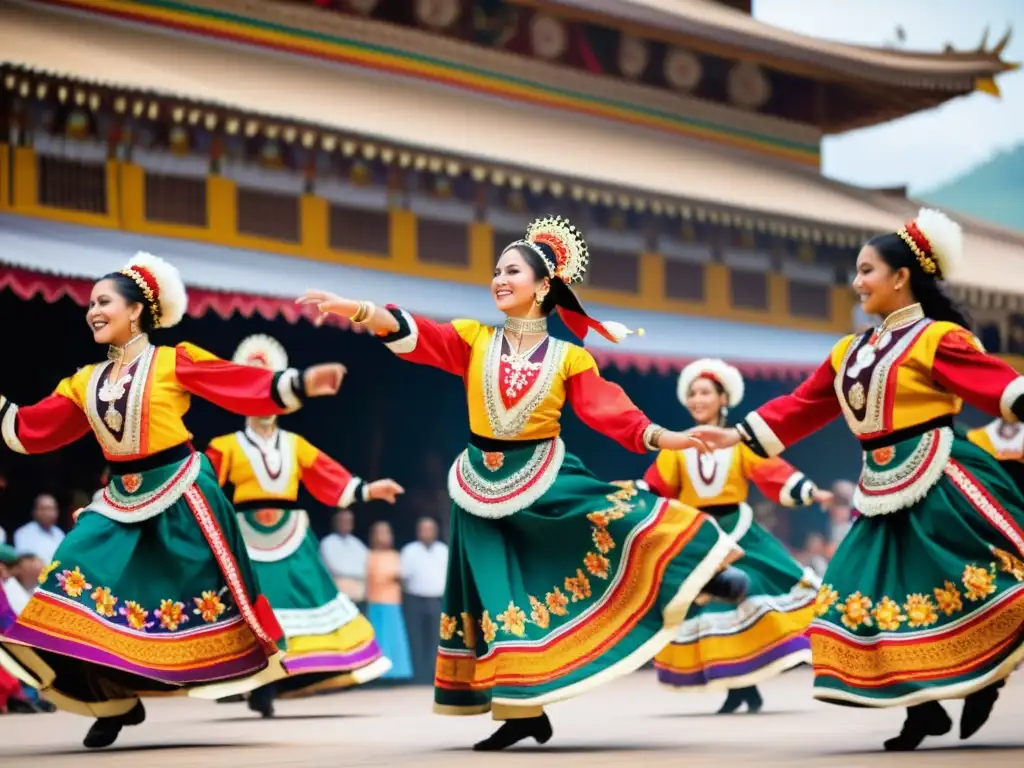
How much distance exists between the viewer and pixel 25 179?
1094 cm

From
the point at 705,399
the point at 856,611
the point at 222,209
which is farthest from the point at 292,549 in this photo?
the point at 222,209

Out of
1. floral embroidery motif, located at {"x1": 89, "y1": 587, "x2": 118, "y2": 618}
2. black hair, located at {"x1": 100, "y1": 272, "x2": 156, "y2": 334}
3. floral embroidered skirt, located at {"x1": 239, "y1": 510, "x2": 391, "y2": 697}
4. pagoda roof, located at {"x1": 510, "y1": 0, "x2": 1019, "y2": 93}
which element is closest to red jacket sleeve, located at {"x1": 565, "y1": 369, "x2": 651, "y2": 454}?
black hair, located at {"x1": 100, "y1": 272, "x2": 156, "y2": 334}

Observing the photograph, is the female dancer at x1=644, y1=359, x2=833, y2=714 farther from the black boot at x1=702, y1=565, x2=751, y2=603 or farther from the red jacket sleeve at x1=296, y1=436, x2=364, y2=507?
the black boot at x1=702, y1=565, x2=751, y2=603

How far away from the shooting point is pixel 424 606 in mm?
11977

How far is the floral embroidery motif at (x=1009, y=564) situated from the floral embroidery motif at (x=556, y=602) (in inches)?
52.4

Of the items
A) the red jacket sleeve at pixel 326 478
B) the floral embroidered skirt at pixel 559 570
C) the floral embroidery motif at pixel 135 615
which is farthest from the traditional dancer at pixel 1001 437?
the floral embroidery motif at pixel 135 615

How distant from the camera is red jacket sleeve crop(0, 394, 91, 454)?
6.35 metres

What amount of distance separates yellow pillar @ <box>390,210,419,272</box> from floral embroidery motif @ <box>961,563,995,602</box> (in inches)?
318

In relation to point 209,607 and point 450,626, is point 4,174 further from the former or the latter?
point 450,626

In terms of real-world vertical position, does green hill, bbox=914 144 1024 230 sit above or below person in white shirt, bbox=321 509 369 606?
above

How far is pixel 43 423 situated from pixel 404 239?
707cm

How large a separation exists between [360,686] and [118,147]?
3.62m

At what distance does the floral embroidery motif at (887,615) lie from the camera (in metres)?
5.60

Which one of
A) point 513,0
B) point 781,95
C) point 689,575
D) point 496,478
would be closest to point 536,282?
point 496,478
